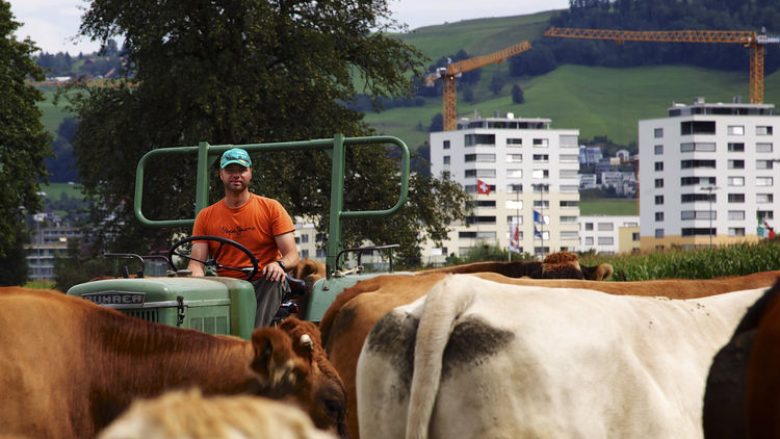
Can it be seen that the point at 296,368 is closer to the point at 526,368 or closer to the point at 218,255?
the point at 526,368

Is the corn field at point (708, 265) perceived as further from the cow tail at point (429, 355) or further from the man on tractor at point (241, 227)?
the cow tail at point (429, 355)

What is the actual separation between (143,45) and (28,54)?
581 inches

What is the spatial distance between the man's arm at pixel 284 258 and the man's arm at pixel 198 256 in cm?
45

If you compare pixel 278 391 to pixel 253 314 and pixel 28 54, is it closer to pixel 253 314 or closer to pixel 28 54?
pixel 253 314

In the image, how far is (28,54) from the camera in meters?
57.7

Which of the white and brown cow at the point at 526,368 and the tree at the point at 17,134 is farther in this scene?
the tree at the point at 17,134

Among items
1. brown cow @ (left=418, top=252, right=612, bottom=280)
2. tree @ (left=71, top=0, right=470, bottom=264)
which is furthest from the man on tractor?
tree @ (left=71, top=0, right=470, bottom=264)

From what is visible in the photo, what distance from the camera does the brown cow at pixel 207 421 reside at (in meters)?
1.83

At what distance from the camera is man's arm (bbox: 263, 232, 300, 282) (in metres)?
8.41

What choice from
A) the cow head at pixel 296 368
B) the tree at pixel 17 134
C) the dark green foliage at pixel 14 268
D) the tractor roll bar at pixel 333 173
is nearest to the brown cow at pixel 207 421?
the cow head at pixel 296 368

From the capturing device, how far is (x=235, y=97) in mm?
Result: 42781

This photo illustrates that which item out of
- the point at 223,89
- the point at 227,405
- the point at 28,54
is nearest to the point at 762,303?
the point at 227,405

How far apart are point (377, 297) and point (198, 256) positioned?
1.96 m

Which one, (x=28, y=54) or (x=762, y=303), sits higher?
(x=28, y=54)
